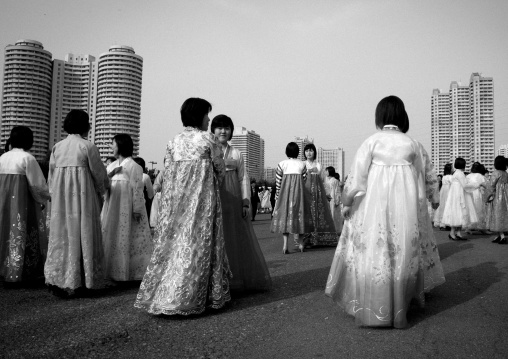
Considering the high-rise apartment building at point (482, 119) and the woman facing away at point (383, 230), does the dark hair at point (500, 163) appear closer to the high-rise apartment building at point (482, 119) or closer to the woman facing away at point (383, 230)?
the woman facing away at point (383, 230)

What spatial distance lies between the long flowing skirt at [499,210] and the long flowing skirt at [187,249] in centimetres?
792

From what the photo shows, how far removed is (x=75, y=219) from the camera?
4242 millimetres

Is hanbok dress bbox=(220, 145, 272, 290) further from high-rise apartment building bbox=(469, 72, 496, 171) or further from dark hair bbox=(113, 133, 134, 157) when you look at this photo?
high-rise apartment building bbox=(469, 72, 496, 171)

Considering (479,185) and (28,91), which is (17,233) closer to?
(479,185)

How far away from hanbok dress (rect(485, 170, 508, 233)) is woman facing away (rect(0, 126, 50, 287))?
30.3ft

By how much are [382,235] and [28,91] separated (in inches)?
1421

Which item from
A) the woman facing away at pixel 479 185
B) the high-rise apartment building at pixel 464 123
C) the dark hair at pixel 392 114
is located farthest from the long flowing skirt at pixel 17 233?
the high-rise apartment building at pixel 464 123

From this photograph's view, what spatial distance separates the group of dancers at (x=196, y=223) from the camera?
10.5ft

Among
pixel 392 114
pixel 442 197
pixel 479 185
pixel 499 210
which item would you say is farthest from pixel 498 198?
pixel 392 114

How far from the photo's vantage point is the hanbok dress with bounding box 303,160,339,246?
8.25 metres

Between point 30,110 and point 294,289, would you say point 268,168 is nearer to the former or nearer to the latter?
point 30,110

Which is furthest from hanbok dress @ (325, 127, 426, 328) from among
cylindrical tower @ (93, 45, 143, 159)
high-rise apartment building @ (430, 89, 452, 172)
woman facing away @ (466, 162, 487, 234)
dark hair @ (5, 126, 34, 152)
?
high-rise apartment building @ (430, 89, 452, 172)

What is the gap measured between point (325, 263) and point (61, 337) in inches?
162

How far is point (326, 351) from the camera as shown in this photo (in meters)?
2.58
